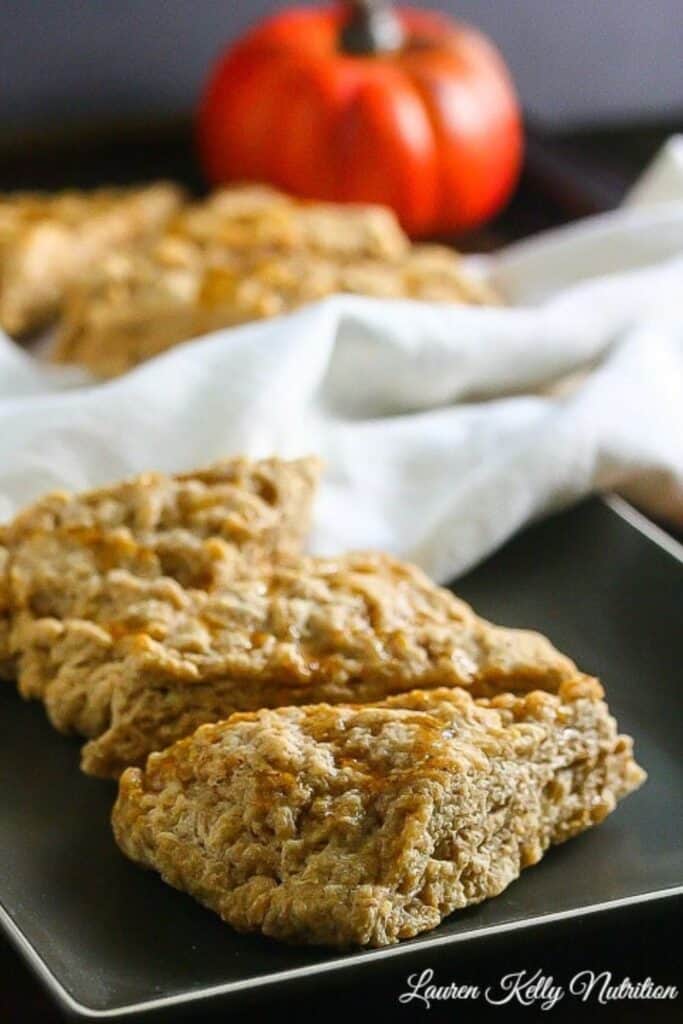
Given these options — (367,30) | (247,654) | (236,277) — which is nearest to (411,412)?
(236,277)

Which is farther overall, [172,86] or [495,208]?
[172,86]

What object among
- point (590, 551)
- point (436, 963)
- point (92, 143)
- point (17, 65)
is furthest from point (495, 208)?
point (436, 963)

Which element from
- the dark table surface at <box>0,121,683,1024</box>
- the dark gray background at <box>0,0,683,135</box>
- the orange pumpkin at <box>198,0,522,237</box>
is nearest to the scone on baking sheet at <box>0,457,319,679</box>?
the dark table surface at <box>0,121,683,1024</box>

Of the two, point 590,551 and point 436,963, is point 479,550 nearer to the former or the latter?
point 590,551

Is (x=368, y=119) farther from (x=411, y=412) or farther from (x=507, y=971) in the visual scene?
(x=507, y=971)

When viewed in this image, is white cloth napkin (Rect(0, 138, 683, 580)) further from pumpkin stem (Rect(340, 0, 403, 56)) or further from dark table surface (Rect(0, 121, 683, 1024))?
pumpkin stem (Rect(340, 0, 403, 56))

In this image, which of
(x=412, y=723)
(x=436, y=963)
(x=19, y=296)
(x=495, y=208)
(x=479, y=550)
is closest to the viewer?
(x=436, y=963)
